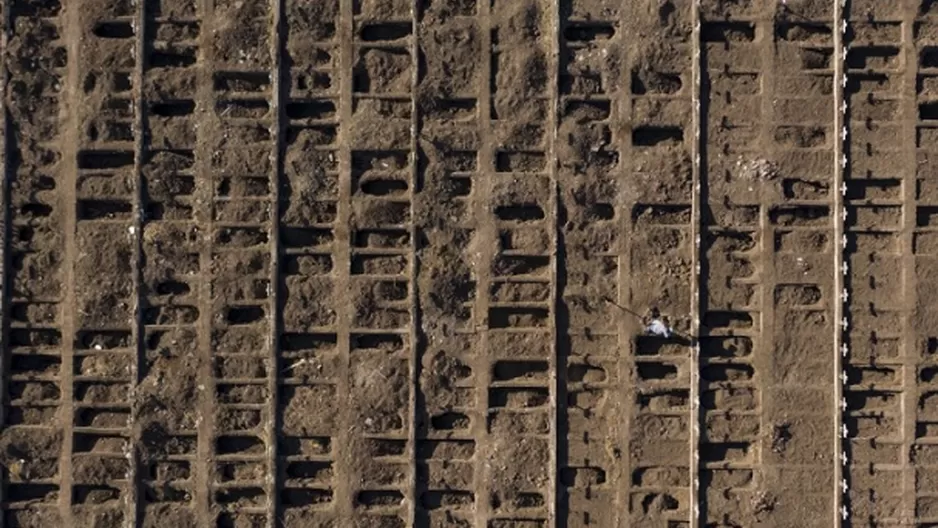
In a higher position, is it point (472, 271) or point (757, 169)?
point (757, 169)

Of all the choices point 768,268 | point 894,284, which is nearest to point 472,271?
point 768,268

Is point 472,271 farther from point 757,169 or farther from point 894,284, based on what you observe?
point 894,284

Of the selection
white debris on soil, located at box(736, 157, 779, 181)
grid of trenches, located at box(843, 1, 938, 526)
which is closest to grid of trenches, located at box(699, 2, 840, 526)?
white debris on soil, located at box(736, 157, 779, 181)

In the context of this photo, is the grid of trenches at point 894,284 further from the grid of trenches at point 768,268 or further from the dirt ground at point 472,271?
the grid of trenches at point 768,268

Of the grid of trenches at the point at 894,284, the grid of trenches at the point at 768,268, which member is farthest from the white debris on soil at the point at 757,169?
the grid of trenches at the point at 894,284

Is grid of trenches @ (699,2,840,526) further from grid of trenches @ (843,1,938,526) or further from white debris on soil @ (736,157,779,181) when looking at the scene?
grid of trenches @ (843,1,938,526)

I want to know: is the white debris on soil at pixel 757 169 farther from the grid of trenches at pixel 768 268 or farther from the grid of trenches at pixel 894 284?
the grid of trenches at pixel 894 284

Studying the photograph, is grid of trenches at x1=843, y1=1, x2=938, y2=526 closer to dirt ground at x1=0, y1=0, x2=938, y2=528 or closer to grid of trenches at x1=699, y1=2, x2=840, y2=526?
dirt ground at x1=0, y1=0, x2=938, y2=528

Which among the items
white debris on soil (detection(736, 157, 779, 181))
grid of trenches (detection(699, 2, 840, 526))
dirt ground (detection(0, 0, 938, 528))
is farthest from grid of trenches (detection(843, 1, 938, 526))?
white debris on soil (detection(736, 157, 779, 181))
